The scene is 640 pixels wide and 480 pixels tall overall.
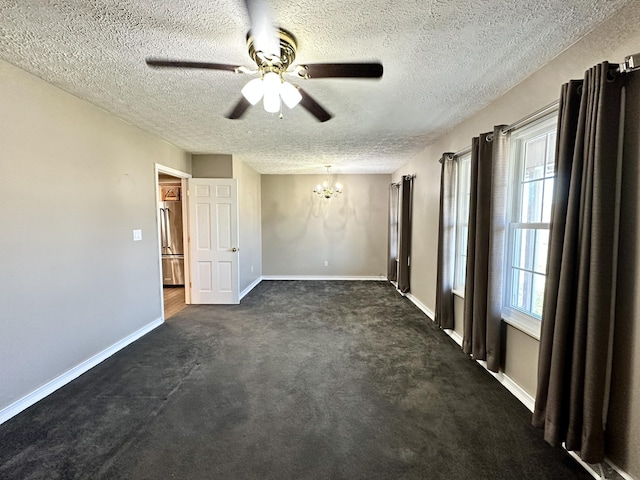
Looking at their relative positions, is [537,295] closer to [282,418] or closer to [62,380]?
[282,418]

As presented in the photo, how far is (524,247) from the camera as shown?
2.36 m

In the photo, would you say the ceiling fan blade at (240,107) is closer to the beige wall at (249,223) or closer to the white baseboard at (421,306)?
the beige wall at (249,223)

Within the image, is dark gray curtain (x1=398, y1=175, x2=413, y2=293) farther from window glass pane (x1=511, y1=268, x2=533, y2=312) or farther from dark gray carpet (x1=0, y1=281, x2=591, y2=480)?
window glass pane (x1=511, y1=268, x2=533, y2=312)

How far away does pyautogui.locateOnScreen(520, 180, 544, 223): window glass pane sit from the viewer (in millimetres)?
2213

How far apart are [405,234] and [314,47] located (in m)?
3.83

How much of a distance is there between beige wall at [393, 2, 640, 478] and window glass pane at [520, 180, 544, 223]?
560mm

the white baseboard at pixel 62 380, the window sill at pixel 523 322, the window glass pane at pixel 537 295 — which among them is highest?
the window glass pane at pixel 537 295

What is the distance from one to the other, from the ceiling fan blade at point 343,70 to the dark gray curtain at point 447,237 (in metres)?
2.15

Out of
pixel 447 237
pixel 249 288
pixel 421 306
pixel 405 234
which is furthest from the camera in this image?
pixel 249 288

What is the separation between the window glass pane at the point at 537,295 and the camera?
7.21ft

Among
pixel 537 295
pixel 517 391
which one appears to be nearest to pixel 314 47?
pixel 537 295

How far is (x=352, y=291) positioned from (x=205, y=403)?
12.4 feet

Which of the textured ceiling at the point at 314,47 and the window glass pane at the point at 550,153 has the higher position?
the textured ceiling at the point at 314,47

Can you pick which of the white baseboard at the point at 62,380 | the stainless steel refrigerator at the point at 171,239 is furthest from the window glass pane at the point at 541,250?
the stainless steel refrigerator at the point at 171,239
